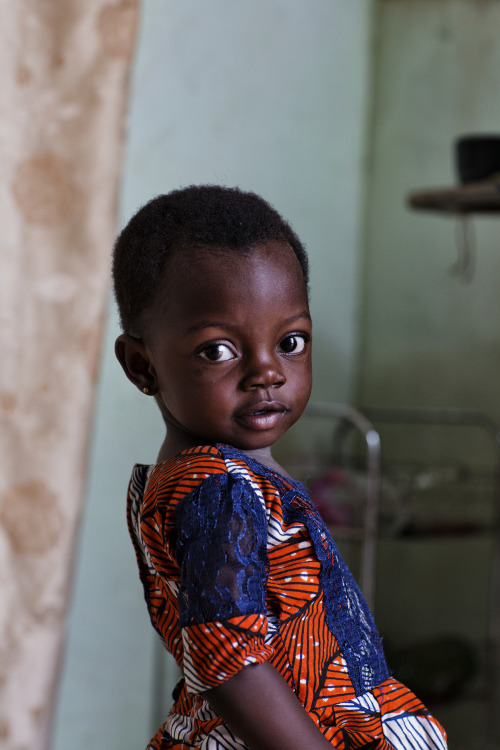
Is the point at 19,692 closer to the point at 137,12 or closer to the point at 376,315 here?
the point at 137,12

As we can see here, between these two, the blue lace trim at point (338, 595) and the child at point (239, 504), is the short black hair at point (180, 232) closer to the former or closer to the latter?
the child at point (239, 504)

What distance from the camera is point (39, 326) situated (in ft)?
4.71

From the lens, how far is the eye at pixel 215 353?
60 cm

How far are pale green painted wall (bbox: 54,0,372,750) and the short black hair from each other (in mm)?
997

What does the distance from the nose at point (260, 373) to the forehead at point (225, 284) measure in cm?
3

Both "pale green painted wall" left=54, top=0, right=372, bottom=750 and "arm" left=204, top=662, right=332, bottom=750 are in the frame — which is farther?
"pale green painted wall" left=54, top=0, right=372, bottom=750

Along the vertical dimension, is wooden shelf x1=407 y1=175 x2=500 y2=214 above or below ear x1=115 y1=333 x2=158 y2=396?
above

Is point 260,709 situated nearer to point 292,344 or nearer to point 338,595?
point 338,595

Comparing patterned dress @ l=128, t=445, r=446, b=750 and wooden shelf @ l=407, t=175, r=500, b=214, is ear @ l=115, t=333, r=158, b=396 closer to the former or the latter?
patterned dress @ l=128, t=445, r=446, b=750

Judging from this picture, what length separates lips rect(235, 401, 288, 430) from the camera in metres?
0.61

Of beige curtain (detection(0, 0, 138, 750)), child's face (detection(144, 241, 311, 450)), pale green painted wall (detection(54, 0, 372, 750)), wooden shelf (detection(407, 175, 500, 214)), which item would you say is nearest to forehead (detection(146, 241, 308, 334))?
child's face (detection(144, 241, 311, 450))

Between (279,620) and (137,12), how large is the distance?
46.1 inches

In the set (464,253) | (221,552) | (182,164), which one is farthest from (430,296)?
(221,552)

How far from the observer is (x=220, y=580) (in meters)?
0.54
